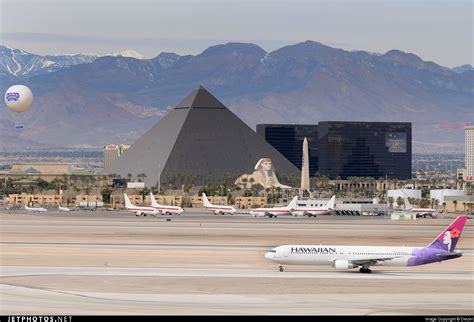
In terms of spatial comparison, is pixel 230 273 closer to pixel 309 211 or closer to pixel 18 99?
pixel 18 99

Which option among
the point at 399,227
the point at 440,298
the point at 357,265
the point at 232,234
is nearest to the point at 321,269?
the point at 357,265

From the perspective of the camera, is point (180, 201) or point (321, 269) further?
point (180, 201)

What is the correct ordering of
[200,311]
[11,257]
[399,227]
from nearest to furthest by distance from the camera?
[200,311] → [11,257] → [399,227]

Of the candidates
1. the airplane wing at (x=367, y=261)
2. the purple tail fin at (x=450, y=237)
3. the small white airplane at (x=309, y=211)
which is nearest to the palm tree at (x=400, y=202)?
the small white airplane at (x=309, y=211)

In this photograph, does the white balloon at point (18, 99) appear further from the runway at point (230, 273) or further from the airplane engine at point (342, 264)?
the airplane engine at point (342, 264)

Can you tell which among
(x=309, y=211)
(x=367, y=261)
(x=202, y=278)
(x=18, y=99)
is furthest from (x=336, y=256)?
(x=309, y=211)

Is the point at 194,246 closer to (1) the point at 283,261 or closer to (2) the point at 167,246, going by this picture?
(2) the point at 167,246

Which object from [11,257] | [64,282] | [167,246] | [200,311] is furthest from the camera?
[167,246]
